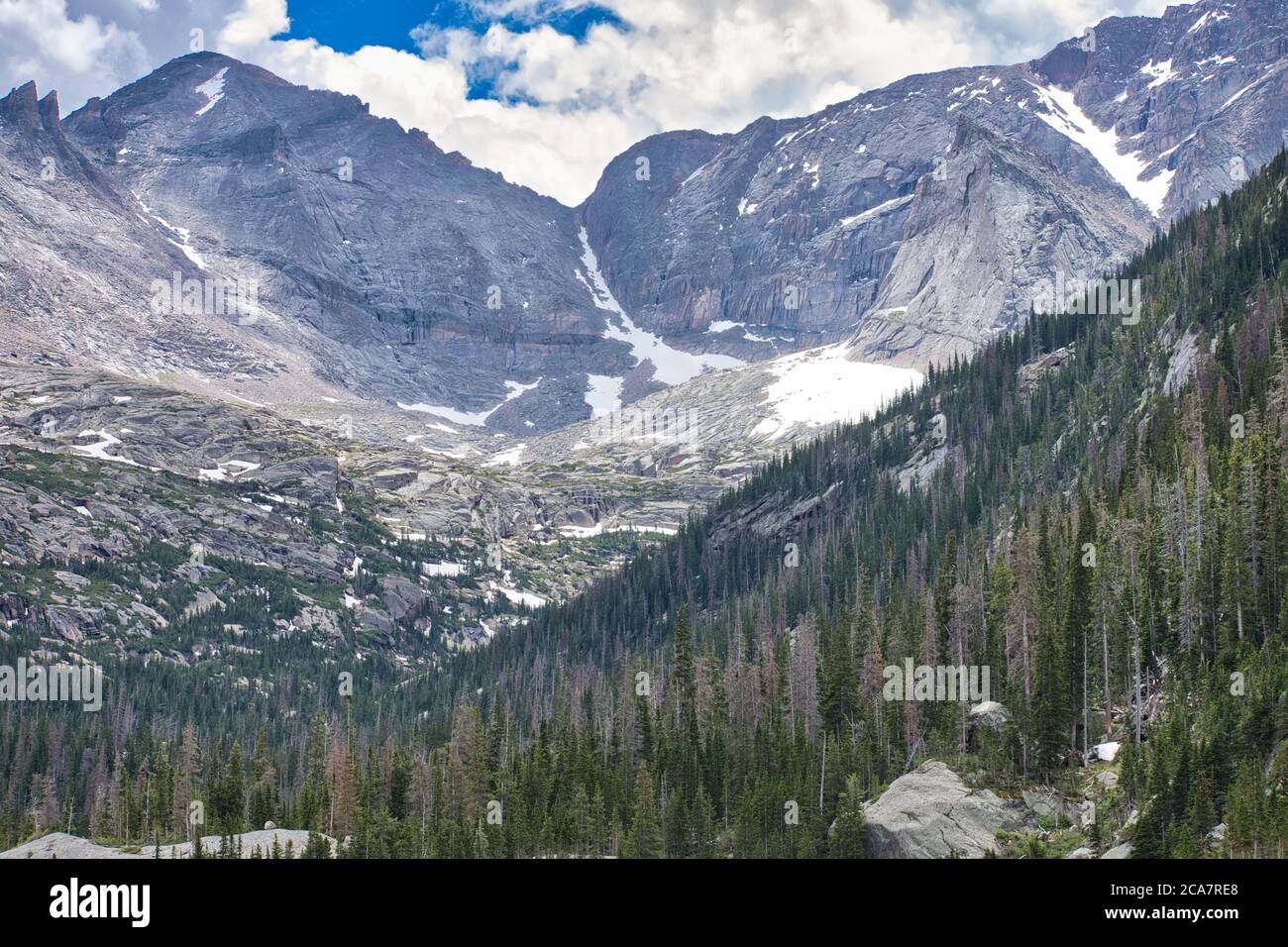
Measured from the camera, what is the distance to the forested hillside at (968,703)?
67.5m

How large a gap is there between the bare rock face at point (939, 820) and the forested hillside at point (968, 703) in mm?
1472

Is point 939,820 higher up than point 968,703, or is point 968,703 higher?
point 968,703

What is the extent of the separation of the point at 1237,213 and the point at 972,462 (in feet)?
149

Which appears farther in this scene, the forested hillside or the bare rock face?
the forested hillside

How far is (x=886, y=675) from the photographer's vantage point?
315ft

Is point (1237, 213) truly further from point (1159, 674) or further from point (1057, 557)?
point (1159, 674)

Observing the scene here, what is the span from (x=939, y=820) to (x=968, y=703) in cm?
2077

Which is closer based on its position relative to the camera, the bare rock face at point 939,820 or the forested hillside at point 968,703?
the bare rock face at point 939,820

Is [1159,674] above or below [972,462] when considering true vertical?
below

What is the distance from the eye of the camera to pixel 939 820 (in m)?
64.2

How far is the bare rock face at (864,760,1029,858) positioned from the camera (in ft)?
205

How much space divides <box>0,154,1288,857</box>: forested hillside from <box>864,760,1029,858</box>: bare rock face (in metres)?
1.47

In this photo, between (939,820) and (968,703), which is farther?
(968,703)
